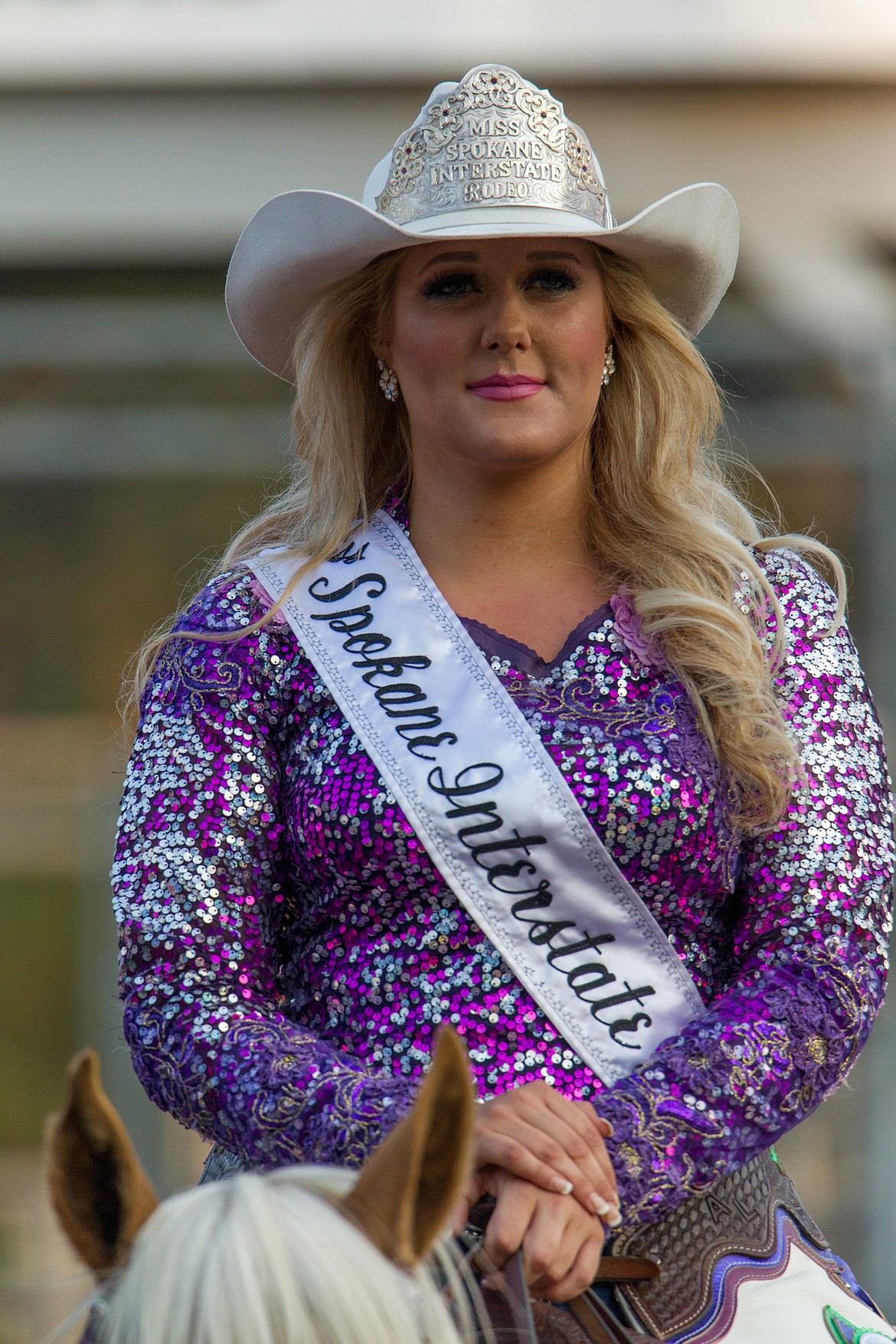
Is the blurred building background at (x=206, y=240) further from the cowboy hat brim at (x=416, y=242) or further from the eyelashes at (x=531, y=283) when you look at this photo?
the eyelashes at (x=531, y=283)

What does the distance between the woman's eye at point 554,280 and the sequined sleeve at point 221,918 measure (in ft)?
1.79

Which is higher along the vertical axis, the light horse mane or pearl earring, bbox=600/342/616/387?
pearl earring, bbox=600/342/616/387

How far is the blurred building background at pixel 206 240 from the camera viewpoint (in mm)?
6266

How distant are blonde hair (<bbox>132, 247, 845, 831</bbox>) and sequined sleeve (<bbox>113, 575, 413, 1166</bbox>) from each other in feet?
0.26

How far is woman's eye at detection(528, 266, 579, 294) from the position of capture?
2.38 m

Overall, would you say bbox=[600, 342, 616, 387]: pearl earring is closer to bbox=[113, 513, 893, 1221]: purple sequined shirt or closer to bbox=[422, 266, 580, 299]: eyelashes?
bbox=[422, 266, 580, 299]: eyelashes

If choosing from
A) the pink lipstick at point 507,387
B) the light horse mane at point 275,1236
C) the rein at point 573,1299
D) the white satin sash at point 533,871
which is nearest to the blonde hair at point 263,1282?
the light horse mane at point 275,1236

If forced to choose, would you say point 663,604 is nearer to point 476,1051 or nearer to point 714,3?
point 476,1051

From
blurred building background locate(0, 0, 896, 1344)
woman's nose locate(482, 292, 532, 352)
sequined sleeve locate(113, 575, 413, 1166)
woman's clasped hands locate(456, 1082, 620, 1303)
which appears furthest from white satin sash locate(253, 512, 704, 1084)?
blurred building background locate(0, 0, 896, 1344)

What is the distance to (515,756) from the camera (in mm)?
2250

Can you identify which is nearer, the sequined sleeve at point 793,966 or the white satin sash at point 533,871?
the sequined sleeve at point 793,966

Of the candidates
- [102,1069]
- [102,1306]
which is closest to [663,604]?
[102,1306]

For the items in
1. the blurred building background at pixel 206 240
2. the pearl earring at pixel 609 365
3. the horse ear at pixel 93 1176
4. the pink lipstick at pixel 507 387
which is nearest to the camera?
the horse ear at pixel 93 1176

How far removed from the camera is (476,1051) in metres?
2.17
